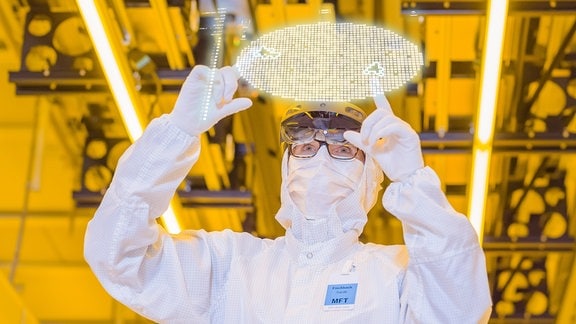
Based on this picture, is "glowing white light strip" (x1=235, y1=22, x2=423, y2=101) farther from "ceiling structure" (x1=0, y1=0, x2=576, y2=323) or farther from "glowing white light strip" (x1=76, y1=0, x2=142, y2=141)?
"glowing white light strip" (x1=76, y1=0, x2=142, y2=141)

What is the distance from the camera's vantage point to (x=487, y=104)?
4.82 meters

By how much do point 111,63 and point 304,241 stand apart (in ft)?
6.33

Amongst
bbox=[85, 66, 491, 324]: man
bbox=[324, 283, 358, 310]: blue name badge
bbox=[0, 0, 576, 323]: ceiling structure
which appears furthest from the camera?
bbox=[0, 0, 576, 323]: ceiling structure

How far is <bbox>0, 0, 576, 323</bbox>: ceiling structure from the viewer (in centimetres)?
544

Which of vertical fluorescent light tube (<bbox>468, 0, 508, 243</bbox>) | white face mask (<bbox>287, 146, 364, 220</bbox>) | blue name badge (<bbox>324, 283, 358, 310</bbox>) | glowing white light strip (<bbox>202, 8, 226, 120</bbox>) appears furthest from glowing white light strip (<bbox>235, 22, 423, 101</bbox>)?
vertical fluorescent light tube (<bbox>468, 0, 508, 243</bbox>)

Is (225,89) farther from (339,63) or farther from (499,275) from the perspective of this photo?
(499,275)

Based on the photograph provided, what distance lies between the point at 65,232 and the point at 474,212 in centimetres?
326

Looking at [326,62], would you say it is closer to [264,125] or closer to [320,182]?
[320,182]

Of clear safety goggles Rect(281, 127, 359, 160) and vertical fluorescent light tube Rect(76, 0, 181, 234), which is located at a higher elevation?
clear safety goggles Rect(281, 127, 359, 160)

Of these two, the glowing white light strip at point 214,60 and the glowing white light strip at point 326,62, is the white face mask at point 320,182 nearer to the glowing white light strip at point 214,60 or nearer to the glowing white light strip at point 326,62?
the glowing white light strip at point 326,62

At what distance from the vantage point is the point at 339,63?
9.89 feet

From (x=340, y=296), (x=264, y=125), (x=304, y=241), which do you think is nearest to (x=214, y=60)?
(x=304, y=241)

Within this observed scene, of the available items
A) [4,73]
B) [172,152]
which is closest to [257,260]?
[172,152]

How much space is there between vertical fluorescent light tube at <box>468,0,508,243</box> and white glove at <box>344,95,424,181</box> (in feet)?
5.29
